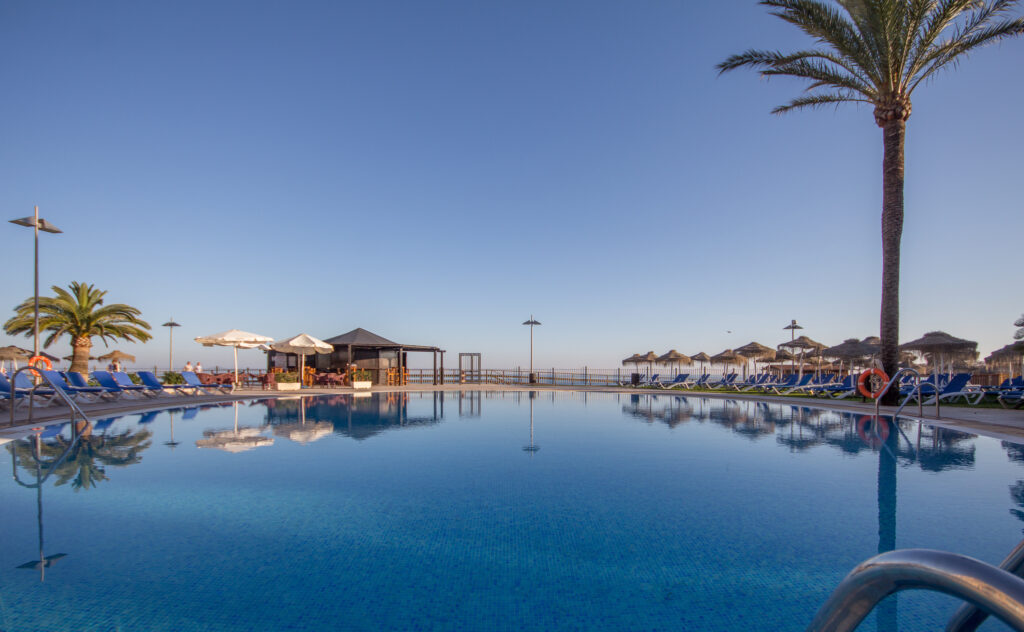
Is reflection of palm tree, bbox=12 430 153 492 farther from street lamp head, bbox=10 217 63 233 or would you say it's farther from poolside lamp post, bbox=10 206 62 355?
street lamp head, bbox=10 217 63 233

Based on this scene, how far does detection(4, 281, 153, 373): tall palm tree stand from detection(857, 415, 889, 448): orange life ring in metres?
27.1

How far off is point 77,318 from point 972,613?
90.6ft

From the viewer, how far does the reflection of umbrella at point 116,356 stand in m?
29.7

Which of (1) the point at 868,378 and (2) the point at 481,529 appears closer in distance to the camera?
(2) the point at 481,529

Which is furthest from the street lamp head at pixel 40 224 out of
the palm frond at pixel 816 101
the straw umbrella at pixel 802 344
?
the straw umbrella at pixel 802 344

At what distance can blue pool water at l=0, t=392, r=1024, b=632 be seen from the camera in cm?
286

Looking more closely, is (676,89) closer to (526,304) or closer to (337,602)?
(526,304)

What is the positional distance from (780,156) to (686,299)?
1313 centimetres

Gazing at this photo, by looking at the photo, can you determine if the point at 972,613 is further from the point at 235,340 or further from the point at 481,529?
the point at 235,340

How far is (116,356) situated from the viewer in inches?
1172

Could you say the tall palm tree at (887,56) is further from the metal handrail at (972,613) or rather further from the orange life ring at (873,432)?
the metal handrail at (972,613)

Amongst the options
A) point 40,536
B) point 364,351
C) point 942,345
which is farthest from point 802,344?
point 40,536

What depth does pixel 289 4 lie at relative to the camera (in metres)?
13.4

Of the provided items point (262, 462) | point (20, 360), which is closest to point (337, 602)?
point (262, 462)
